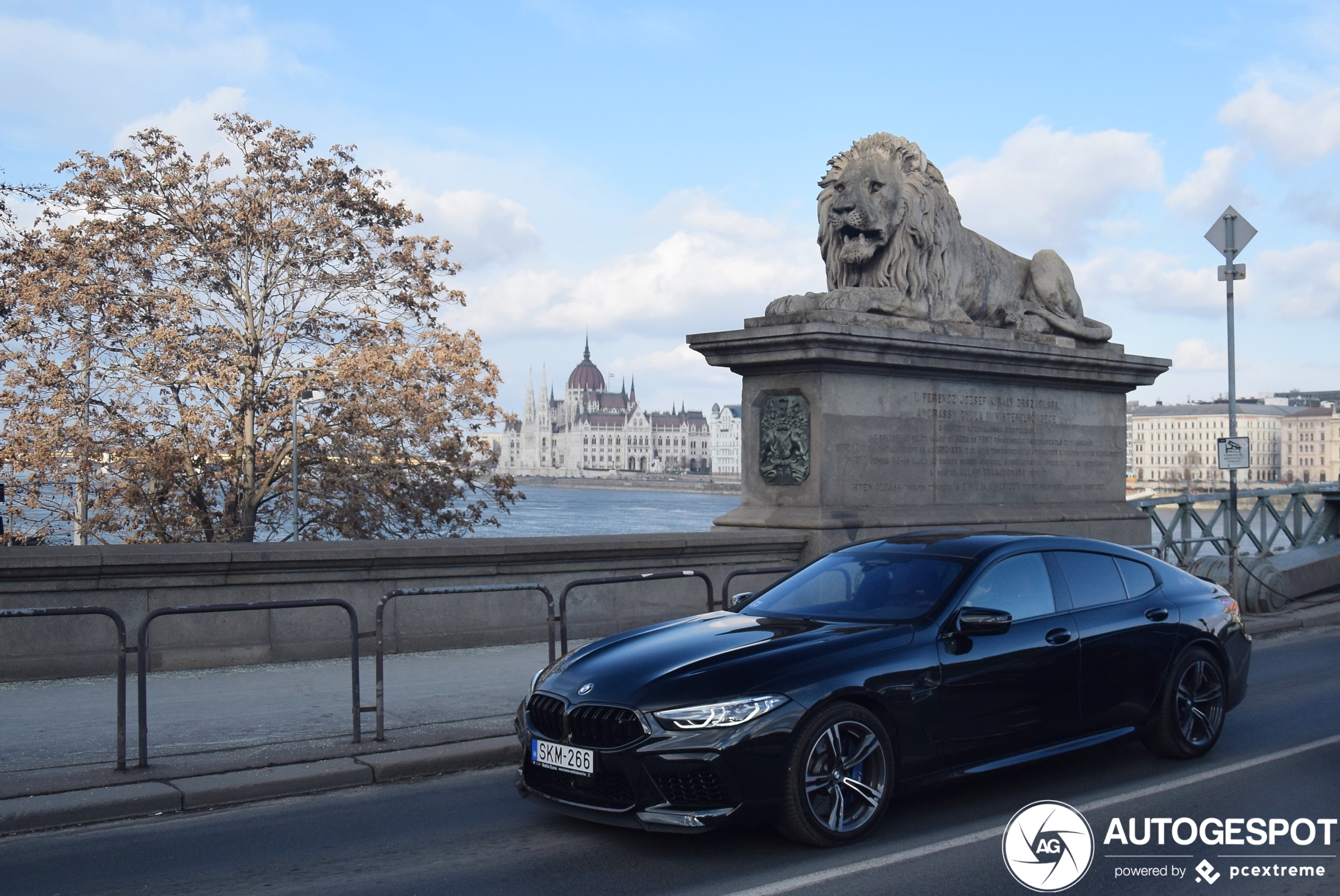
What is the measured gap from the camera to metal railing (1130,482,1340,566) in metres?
17.0

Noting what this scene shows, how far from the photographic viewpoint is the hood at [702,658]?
5672 millimetres

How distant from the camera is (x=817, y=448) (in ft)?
43.1

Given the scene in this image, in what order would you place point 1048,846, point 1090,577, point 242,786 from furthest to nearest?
point 1090,577
point 242,786
point 1048,846

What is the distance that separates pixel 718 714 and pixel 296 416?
24115 mm

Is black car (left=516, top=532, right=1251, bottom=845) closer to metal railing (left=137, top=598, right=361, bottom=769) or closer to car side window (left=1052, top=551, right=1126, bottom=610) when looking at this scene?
car side window (left=1052, top=551, right=1126, bottom=610)

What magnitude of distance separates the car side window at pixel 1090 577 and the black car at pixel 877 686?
0.01 meters

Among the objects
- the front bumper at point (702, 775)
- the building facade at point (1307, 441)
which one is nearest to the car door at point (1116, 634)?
the front bumper at point (702, 775)

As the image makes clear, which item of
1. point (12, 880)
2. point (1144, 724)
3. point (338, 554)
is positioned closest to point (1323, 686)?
point (1144, 724)

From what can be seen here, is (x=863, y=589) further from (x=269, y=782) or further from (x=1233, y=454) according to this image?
(x=1233, y=454)

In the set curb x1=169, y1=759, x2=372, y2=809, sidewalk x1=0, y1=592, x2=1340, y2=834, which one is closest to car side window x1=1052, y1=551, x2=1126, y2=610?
sidewalk x1=0, y1=592, x2=1340, y2=834

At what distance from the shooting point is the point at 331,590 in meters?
10.5

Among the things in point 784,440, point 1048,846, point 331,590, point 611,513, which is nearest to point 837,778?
point 1048,846

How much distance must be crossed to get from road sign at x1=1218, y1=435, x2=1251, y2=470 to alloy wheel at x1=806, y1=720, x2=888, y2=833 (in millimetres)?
10039

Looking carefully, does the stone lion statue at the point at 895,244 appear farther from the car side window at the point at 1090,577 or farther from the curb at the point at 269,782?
the curb at the point at 269,782
